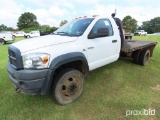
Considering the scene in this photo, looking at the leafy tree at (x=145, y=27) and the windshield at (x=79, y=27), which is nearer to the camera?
the windshield at (x=79, y=27)

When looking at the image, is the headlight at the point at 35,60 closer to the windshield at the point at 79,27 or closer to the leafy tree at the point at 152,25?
the windshield at the point at 79,27

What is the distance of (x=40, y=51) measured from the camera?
112 inches

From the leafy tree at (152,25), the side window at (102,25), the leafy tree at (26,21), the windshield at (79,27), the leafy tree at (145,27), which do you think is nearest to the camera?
the windshield at (79,27)

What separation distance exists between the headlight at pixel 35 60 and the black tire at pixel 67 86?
1.72ft

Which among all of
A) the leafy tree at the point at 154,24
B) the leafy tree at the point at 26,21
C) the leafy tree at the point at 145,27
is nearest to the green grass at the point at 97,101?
the leafy tree at the point at 26,21

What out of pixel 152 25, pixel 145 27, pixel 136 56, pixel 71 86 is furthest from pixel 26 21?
pixel 71 86

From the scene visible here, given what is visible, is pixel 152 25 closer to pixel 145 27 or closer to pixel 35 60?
pixel 145 27

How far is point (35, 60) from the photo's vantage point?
279 cm

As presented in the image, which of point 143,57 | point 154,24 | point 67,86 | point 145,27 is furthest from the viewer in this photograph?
point 145,27

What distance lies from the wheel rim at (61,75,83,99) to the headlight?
0.69m

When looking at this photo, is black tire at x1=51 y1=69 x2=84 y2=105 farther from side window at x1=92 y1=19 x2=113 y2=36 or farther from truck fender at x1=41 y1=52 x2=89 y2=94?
side window at x1=92 y1=19 x2=113 y2=36

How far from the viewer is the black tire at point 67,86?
3.17 m

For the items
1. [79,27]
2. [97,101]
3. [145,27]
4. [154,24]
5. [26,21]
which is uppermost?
[26,21]

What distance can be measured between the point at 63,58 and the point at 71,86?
78cm
